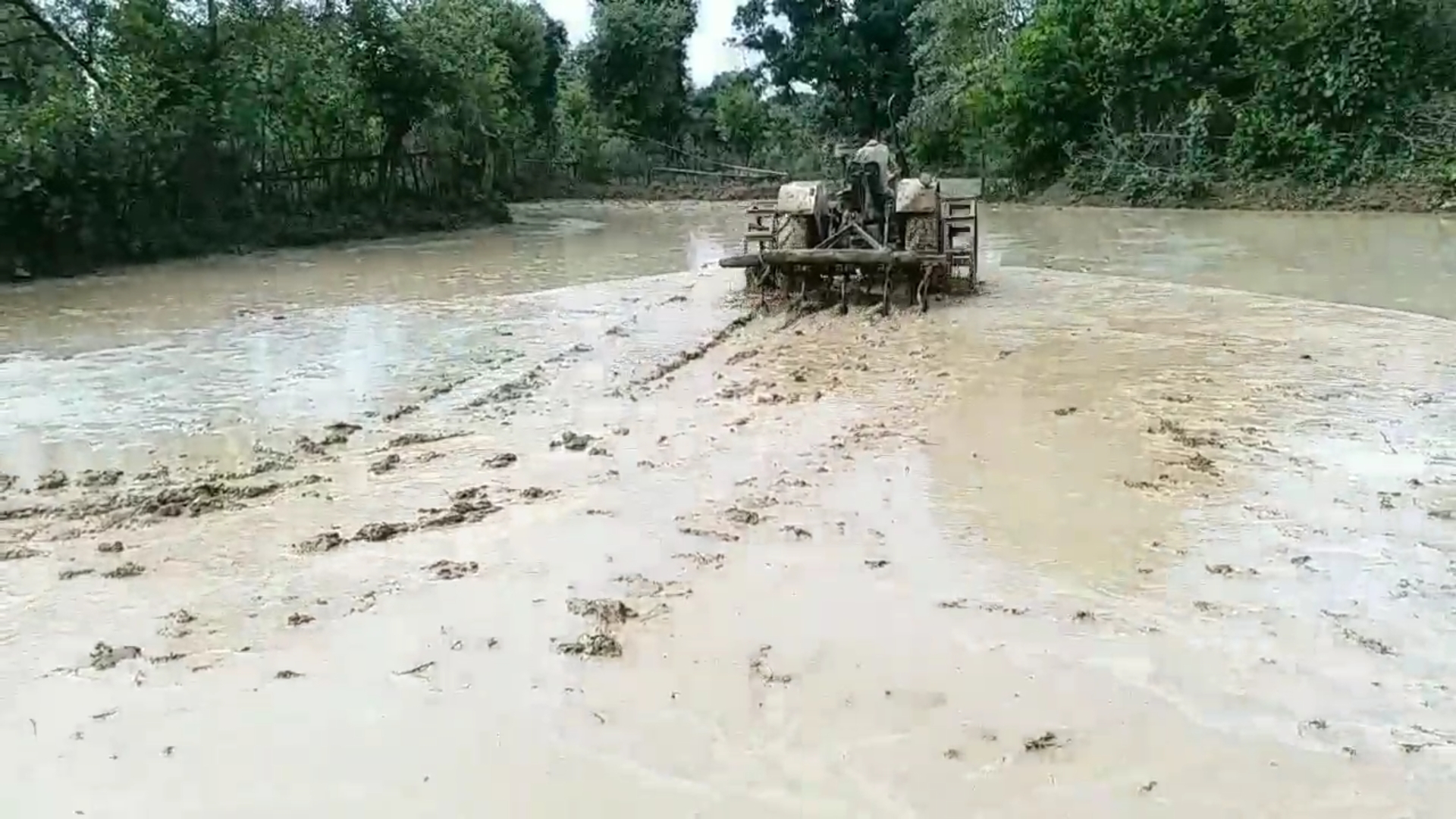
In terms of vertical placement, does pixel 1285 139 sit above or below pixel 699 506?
above

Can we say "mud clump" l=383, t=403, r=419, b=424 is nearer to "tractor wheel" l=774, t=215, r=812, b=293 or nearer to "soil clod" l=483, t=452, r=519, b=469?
"soil clod" l=483, t=452, r=519, b=469

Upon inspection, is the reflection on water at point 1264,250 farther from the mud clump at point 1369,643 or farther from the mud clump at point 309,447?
the mud clump at point 309,447

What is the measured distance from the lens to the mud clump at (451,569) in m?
5.13

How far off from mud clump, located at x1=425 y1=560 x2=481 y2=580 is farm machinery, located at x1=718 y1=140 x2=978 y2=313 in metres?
6.29

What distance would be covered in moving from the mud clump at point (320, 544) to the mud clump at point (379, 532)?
85 millimetres

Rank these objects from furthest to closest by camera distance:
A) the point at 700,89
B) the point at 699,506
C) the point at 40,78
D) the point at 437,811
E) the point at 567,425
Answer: the point at 700,89 → the point at 40,78 → the point at 567,425 → the point at 699,506 → the point at 437,811

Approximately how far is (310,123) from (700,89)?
20.0m

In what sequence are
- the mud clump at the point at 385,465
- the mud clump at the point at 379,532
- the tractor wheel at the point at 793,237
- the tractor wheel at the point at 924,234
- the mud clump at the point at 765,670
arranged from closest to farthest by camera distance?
the mud clump at the point at 765,670 → the mud clump at the point at 379,532 → the mud clump at the point at 385,465 → the tractor wheel at the point at 924,234 → the tractor wheel at the point at 793,237

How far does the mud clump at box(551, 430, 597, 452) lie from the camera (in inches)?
275

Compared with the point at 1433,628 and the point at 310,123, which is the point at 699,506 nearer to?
the point at 1433,628

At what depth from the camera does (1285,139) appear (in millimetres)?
24141

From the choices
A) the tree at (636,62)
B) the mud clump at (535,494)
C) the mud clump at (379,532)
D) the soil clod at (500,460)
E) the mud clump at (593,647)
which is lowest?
the mud clump at (593,647)

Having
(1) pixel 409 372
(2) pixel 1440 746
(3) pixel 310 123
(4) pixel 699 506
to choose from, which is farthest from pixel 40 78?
(2) pixel 1440 746

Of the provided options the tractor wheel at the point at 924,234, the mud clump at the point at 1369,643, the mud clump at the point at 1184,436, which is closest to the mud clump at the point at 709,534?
the mud clump at the point at 1369,643
